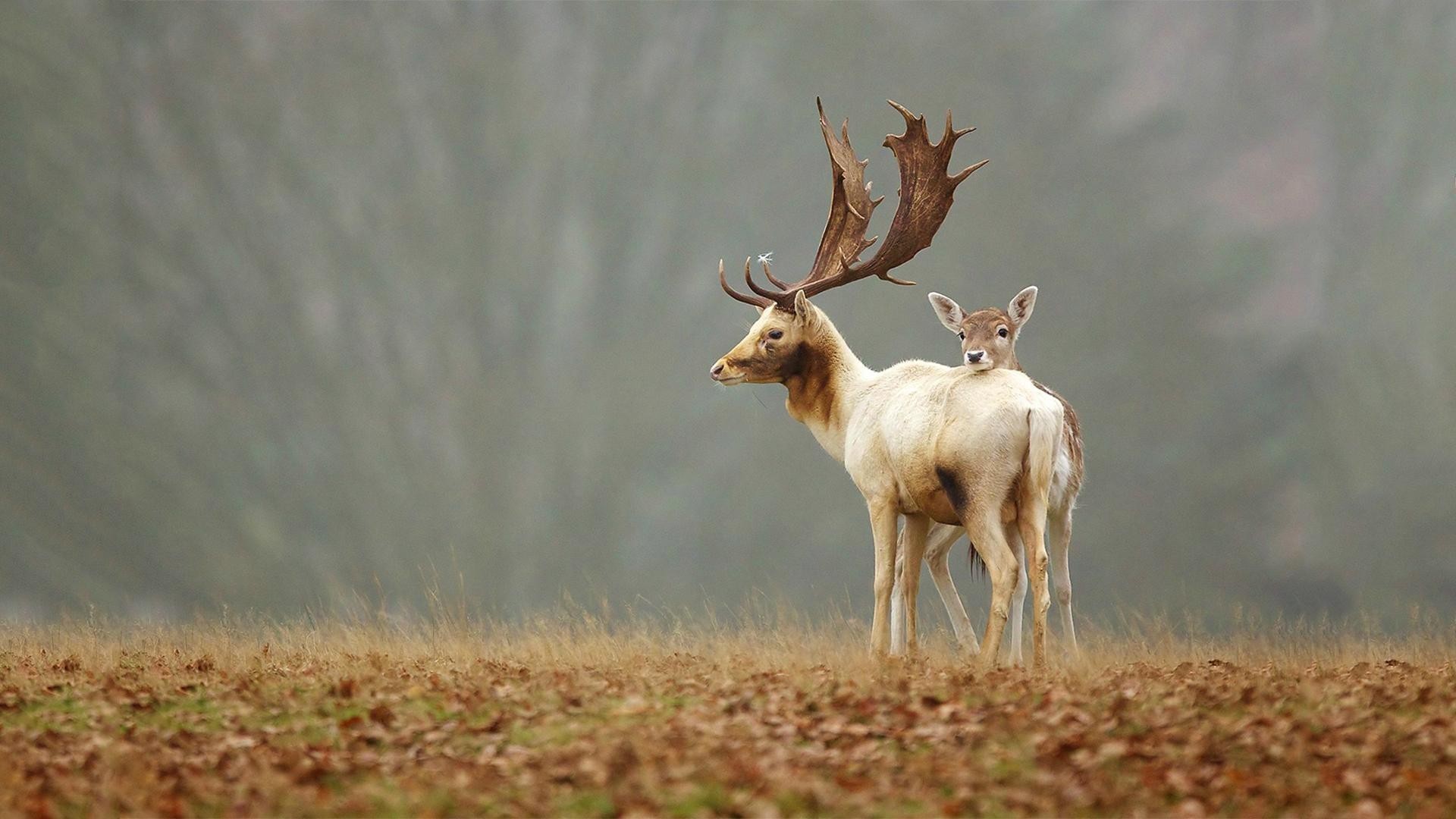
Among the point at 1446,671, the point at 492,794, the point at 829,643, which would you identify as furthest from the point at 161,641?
the point at 1446,671

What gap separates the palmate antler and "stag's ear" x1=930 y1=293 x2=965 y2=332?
546mm

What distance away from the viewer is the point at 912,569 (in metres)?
11.5

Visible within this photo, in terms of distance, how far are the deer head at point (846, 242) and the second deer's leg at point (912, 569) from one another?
198 centimetres

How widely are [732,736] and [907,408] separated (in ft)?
15.2

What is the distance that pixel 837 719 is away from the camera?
7645 mm

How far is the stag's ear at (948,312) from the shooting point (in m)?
12.5

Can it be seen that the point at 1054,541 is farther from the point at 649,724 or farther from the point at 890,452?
the point at 649,724

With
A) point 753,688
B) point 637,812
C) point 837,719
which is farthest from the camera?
point 753,688

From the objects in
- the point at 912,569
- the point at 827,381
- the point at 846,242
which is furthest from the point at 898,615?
the point at 846,242

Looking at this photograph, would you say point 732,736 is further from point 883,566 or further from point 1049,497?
point 1049,497

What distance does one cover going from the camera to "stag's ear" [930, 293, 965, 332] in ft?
41.0

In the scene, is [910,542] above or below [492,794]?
above

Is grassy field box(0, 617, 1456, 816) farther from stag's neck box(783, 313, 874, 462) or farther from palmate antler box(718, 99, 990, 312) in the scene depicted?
palmate antler box(718, 99, 990, 312)

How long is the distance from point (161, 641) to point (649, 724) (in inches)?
298
